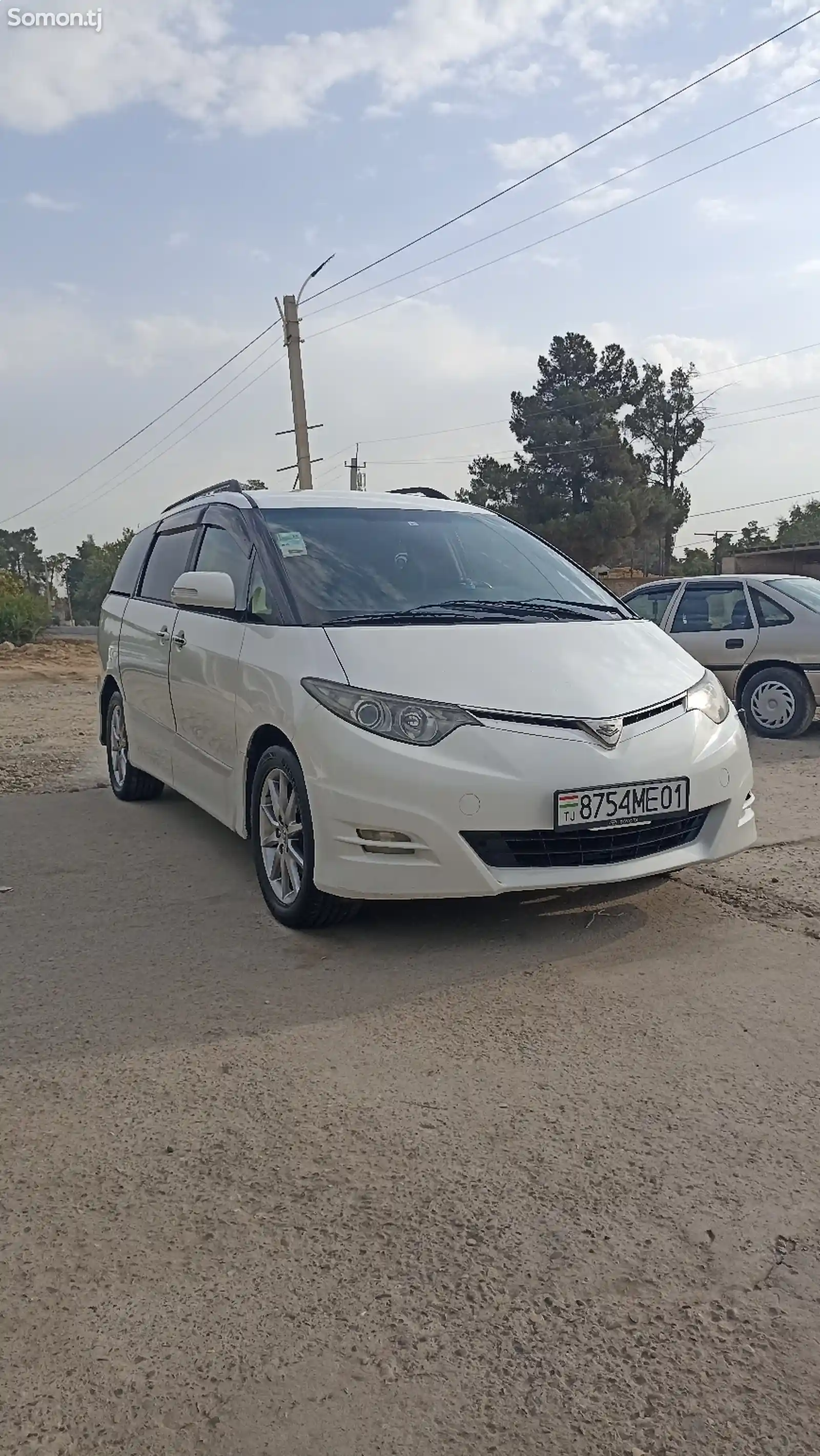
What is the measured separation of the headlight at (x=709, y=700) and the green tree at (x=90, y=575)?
2360 inches

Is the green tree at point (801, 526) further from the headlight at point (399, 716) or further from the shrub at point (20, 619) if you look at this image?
the headlight at point (399, 716)

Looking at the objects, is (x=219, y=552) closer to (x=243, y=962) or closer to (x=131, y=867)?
(x=131, y=867)

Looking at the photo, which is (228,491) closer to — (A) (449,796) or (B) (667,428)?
(A) (449,796)

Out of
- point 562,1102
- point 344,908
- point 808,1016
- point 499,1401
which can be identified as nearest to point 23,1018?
point 344,908

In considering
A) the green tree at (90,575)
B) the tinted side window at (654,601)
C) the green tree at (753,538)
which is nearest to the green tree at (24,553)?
the green tree at (90,575)

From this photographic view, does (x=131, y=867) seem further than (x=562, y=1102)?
Yes

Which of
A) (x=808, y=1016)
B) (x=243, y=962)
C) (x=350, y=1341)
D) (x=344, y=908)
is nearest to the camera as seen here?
(x=350, y=1341)

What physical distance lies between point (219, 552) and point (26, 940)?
7.07 feet

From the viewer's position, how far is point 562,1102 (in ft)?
10.1

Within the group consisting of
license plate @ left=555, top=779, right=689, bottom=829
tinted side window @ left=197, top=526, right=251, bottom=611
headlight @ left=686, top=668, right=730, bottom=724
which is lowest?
license plate @ left=555, top=779, right=689, bottom=829

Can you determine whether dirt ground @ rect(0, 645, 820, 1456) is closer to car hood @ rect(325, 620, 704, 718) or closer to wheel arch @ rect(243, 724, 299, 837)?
wheel arch @ rect(243, 724, 299, 837)

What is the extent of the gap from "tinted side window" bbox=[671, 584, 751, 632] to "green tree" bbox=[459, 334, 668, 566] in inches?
1422

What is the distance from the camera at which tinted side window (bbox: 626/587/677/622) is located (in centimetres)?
1113

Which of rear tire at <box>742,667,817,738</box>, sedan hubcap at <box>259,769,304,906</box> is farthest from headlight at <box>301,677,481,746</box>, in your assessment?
rear tire at <box>742,667,817,738</box>
